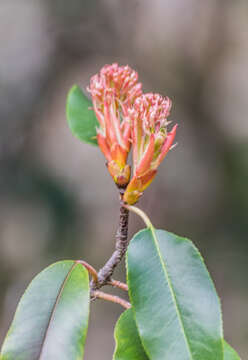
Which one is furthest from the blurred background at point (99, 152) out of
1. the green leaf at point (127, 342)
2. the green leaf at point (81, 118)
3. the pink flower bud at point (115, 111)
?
the green leaf at point (127, 342)

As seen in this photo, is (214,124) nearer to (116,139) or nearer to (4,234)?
(4,234)

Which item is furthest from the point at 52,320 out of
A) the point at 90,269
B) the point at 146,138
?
the point at 146,138

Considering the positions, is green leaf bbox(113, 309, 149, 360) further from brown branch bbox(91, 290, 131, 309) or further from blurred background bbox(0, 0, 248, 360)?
blurred background bbox(0, 0, 248, 360)

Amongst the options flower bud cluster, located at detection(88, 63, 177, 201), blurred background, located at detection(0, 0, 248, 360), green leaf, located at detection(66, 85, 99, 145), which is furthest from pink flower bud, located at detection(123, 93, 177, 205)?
blurred background, located at detection(0, 0, 248, 360)

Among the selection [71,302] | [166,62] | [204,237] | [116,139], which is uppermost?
[166,62]

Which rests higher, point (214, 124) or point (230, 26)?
point (230, 26)

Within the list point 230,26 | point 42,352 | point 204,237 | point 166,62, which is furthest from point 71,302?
point 230,26

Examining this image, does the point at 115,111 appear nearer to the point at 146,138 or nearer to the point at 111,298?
the point at 146,138
